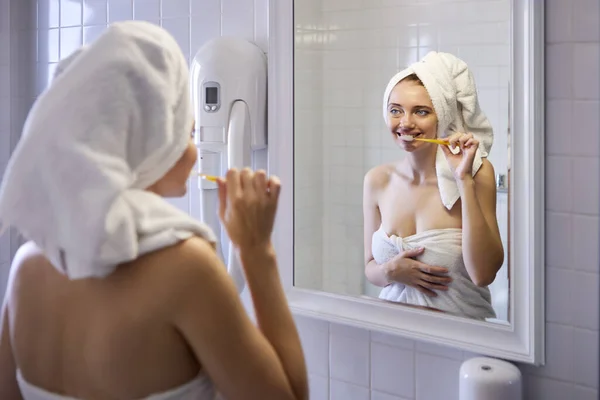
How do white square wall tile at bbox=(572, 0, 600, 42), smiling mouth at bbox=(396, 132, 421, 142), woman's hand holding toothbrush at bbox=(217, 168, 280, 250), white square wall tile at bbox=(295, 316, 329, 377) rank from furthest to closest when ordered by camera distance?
1. white square wall tile at bbox=(295, 316, 329, 377)
2. smiling mouth at bbox=(396, 132, 421, 142)
3. white square wall tile at bbox=(572, 0, 600, 42)
4. woman's hand holding toothbrush at bbox=(217, 168, 280, 250)

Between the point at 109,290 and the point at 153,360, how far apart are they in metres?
0.10

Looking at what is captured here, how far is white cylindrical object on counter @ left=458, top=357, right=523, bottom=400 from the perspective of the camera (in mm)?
1067

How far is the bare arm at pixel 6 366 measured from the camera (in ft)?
2.91

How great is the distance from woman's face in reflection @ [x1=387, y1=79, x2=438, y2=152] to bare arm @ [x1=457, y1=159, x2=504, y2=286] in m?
0.13

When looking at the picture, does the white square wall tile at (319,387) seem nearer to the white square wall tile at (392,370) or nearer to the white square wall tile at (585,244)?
the white square wall tile at (392,370)

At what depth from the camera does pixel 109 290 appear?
77cm

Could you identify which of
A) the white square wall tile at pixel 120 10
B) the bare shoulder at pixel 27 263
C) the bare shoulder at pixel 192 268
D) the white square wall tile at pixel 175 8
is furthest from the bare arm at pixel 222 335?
the white square wall tile at pixel 120 10

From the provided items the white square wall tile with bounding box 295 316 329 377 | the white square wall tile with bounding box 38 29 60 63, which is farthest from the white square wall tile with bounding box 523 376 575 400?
the white square wall tile with bounding box 38 29 60 63

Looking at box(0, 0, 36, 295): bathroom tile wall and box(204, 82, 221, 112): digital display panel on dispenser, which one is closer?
box(204, 82, 221, 112): digital display panel on dispenser

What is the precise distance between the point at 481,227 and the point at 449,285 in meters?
0.13

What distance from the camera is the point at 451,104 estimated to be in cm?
119

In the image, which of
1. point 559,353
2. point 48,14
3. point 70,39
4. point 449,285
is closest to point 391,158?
point 449,285

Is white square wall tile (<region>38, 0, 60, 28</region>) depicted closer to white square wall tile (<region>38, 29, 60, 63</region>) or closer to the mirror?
white square wall tile (<region>38, 29, 60, 63</region>)

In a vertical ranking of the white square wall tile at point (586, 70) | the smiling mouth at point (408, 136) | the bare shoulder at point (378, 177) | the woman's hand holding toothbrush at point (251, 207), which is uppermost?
the white square wall tile at point (586, 70)
